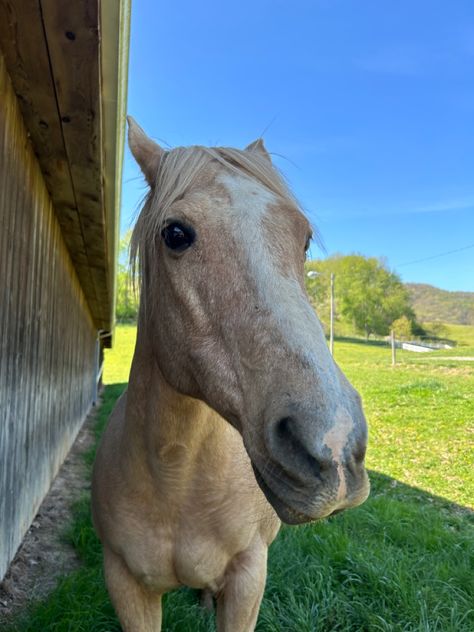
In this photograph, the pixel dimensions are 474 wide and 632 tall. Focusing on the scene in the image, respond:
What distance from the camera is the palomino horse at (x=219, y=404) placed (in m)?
0.94

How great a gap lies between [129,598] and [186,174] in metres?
1.69

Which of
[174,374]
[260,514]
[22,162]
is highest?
[22,162]

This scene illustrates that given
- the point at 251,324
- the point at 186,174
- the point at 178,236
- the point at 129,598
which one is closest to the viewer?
the point at 251,324

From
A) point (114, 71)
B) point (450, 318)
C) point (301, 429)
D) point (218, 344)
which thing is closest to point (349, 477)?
point (301, 429)

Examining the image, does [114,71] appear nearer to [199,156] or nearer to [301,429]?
[199,156]

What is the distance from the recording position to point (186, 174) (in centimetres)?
147

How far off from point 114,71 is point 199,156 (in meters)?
1.03

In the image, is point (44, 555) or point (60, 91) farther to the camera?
point (44, 555)

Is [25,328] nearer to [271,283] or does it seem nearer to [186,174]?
[186,174]

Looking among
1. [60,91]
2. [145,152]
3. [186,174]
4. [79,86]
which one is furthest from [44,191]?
[186,174]

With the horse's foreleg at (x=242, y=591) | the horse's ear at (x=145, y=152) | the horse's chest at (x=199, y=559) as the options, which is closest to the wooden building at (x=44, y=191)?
the horse's ear at (x=145, y=152)

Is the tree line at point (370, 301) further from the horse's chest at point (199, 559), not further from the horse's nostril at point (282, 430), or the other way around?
the horse's nostril at point (282, 430)

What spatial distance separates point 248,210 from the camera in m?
1.27

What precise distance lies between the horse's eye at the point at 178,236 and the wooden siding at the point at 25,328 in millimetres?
1550
